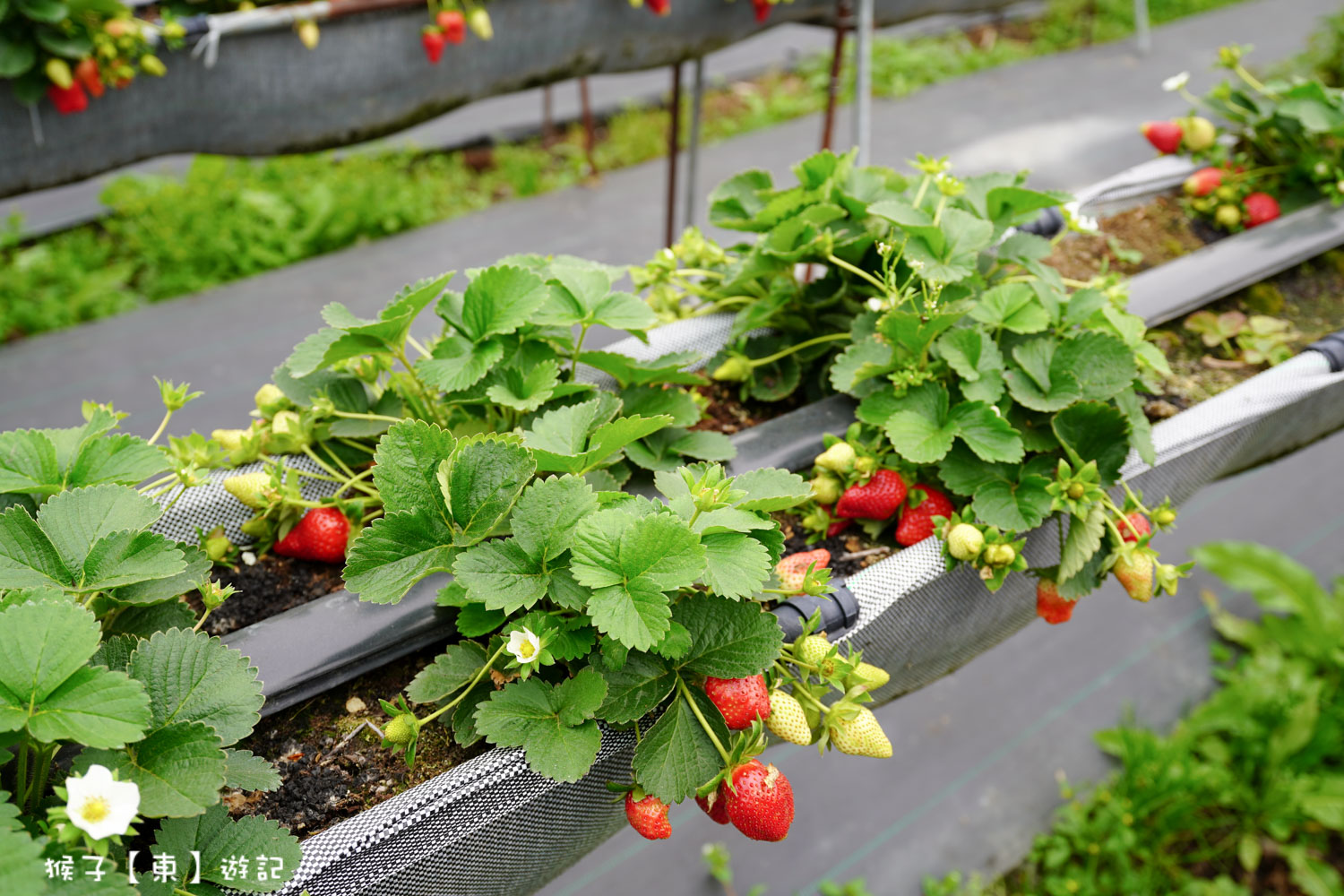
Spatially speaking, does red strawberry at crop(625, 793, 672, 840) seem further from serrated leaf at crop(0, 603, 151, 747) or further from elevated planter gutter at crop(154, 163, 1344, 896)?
serrated leaf at crop(0, 603, 151, 747)

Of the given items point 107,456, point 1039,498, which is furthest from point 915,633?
point 107,456

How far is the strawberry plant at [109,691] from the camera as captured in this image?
586 mm

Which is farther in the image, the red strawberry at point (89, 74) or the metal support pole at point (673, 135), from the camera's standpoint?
the metal support pole at point (673, 135)

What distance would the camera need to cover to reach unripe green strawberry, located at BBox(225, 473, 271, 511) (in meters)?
0.91

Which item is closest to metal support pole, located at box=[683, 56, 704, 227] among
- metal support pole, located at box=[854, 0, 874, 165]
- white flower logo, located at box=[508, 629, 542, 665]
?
metal support pole, located at box=[854, 0, 874, 165]

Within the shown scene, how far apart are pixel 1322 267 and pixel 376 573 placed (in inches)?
62.8

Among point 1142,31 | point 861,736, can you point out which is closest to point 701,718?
point 861,736

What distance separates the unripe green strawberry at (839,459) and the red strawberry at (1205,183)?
3.37ft

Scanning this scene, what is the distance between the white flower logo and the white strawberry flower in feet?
0.83

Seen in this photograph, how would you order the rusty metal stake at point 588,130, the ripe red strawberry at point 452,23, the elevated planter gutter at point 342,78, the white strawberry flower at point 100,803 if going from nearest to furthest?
the white strawberry flower at point 100,803 < the elevated planter gutter at point 342,78 < the ripe red strawberry at point 452,23 < the rusty metal stake at point 588,130

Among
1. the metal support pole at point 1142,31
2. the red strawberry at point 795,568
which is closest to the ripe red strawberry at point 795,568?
the red strawberry at point 795,568

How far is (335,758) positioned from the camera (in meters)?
0.81

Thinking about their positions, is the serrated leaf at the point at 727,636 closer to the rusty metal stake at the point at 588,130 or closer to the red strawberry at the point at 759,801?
the red strawberry at the point at 759,801

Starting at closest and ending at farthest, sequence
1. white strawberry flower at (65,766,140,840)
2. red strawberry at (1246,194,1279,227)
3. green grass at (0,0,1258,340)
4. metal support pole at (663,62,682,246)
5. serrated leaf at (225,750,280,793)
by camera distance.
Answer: white strawberry flower at (65,766,140,840) → serrated leaf at (225,750,280,793) → red strawberry at (1246,194,1279,227) → metal support pole at (663,62,682,246) → green grass at (0,0,1258,340)
